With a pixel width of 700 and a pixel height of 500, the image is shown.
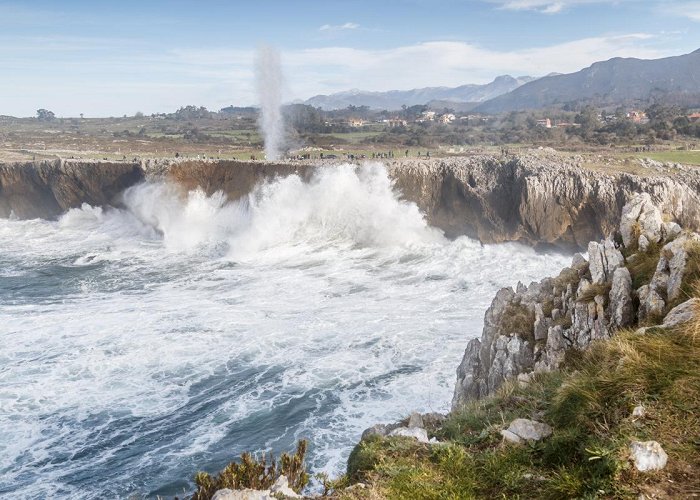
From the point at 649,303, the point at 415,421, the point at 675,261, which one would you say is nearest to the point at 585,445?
the point at 415,421

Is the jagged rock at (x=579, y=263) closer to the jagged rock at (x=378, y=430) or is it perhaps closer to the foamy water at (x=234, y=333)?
the foamy water at (x=234, y=333)

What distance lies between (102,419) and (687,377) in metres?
12.1

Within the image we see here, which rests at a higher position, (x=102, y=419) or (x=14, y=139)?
(x=14, y=139)

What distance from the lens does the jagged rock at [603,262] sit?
8.59m

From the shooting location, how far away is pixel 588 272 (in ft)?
30.5

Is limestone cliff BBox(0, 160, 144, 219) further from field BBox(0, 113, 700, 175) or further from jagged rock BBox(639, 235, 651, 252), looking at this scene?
jagged rock BBox(639, 235, 651, 252)

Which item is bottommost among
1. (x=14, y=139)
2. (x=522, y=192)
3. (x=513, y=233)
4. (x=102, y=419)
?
(x=102, y=419)

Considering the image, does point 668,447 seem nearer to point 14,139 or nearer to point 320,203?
point 320,203

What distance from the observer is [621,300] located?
767 centimetres

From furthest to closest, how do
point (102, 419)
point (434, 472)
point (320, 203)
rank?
point (320, 203) → point (102, 419) → point (434, 472)

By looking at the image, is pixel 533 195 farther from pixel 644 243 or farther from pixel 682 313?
pixel 682 313

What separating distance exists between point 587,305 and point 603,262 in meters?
0.98

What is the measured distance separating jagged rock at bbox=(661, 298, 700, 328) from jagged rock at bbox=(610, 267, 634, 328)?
1.48 m

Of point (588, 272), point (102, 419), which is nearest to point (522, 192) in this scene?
point (588, 272)
